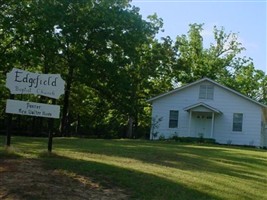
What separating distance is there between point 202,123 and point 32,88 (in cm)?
2393

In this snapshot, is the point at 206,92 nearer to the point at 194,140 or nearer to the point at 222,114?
the point at 222,114

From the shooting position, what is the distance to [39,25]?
1159 inches

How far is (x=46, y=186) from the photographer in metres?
7.95

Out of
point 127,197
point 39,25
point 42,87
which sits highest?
point 39,25

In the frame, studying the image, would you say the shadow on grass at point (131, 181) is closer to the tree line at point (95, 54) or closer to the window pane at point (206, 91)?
the tree line at point (95, 54)

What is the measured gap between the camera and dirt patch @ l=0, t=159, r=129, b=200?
748 centimetres

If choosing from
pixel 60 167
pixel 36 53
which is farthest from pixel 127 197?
pixel 36 53

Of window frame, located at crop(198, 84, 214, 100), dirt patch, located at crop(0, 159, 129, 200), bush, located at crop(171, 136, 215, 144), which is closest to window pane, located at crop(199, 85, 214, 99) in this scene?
window frame, located at crop(198, 84, 214, 100)

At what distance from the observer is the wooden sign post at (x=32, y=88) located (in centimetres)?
1148

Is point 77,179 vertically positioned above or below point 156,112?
below

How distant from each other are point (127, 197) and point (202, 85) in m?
26.6

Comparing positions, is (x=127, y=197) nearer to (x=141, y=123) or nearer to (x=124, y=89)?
(x=124, y=89)

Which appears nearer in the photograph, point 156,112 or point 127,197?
point 127,197

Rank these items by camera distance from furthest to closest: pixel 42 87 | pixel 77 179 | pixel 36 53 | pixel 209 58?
pixel 209 58
pixel 36 53
pixel 42 87
pixel 77 179
